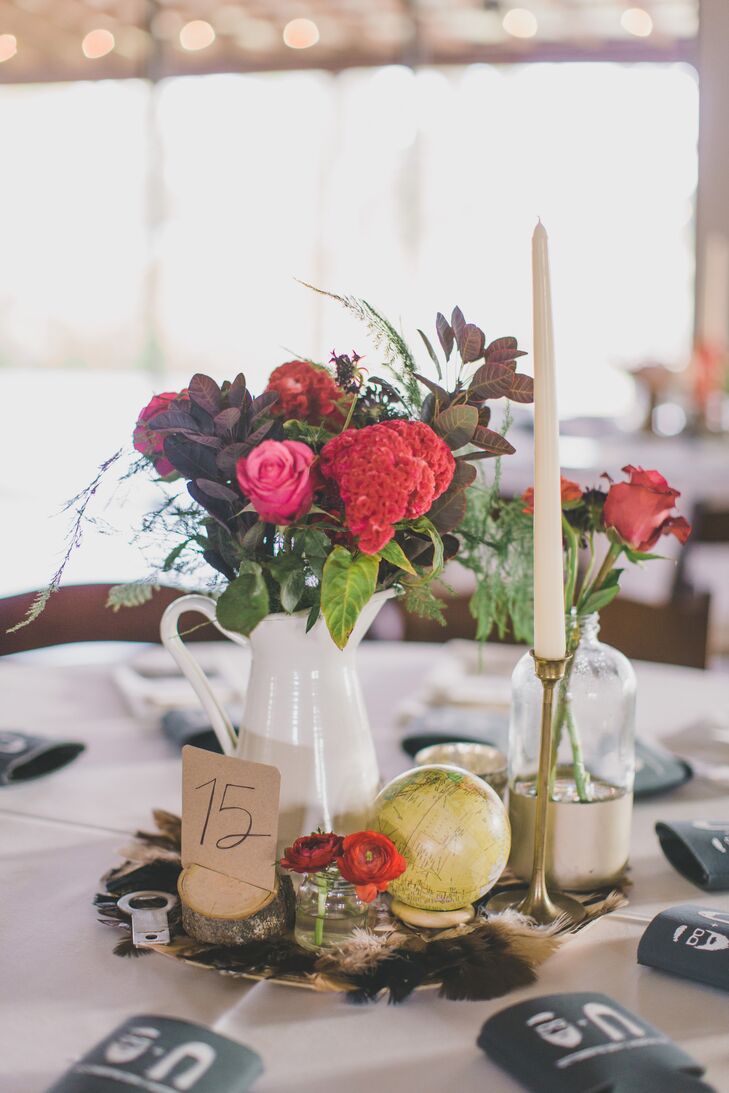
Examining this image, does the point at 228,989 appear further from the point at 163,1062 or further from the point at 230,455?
the point at 230,455

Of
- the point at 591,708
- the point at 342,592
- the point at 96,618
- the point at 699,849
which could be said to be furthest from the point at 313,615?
the point at 96,618

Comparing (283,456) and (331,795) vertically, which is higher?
(283,456)

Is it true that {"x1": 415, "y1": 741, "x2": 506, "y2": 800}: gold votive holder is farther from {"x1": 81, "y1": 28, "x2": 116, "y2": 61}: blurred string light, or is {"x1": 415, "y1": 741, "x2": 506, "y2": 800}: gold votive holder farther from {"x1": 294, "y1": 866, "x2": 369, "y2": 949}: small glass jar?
{"x1": 81, "y1": 28, "x2": 116, "y2": 61}: blurred string light

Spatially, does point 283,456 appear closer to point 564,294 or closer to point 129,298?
point 564,294

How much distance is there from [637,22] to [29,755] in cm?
612

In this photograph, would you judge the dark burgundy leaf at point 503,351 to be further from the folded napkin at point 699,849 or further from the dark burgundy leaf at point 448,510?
the folded napkin at point 699,849

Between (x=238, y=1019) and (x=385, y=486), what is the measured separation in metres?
0.33

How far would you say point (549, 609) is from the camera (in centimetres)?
70

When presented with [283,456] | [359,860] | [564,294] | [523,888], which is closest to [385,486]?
[283,456]

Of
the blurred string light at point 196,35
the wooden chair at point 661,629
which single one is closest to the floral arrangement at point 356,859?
the wooden chair at point 661,629

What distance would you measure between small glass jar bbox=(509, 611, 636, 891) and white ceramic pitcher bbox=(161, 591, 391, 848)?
130 millimetres

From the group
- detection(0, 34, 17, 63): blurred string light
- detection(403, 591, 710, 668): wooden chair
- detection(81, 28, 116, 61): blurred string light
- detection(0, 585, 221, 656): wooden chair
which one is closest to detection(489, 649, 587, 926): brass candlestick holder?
detection(403, 591, 710, 668): wooden chair

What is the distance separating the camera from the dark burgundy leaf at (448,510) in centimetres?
74

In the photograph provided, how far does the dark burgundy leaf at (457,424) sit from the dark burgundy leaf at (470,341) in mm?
55
